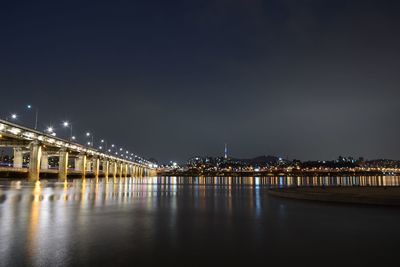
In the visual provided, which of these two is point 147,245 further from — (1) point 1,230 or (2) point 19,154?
(2) point 19,154

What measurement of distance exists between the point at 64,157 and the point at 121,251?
106506 millimetres

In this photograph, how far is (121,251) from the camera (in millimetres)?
10578

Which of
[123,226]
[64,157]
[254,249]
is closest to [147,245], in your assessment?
[254,249]

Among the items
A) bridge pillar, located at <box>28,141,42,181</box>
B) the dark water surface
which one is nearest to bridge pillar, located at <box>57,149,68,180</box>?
bridge pillar, located at <box>28,141,42,181</box>

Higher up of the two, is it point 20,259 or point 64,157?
point 64,157

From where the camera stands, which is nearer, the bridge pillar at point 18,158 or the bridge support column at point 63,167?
the bridge support column at point 63,167

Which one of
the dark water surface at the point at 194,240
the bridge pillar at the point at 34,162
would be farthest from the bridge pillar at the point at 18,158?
the dark water surface at the point at 194,240

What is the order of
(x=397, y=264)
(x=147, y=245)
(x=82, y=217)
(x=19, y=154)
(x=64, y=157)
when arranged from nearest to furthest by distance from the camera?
1. (x=397, y=264)
2. (x=147, y=245)
3. (x=82, y=217)
4. (x=64, y=157)
5. (x=19, y=154)

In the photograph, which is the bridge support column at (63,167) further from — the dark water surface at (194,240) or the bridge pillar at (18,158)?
the dark water surface at (194,240)

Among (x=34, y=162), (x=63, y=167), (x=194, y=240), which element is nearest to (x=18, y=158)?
(x=63, y=167)

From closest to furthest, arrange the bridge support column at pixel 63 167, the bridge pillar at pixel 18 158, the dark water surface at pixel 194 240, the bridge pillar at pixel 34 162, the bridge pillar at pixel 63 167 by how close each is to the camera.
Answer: the dark water surface at pixel 194 240
the bridge pillar at pixel 34 162
the bridge support column at pixel 63 167
the bridge pillar at pixel 63 167
the bridge pillar at pixel 18 158

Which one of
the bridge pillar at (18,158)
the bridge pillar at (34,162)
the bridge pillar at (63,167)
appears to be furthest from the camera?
the bridge pillar at (18,158)

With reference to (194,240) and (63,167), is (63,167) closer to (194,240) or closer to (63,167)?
(63,167)

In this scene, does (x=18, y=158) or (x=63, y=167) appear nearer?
(x=63, y=167)
